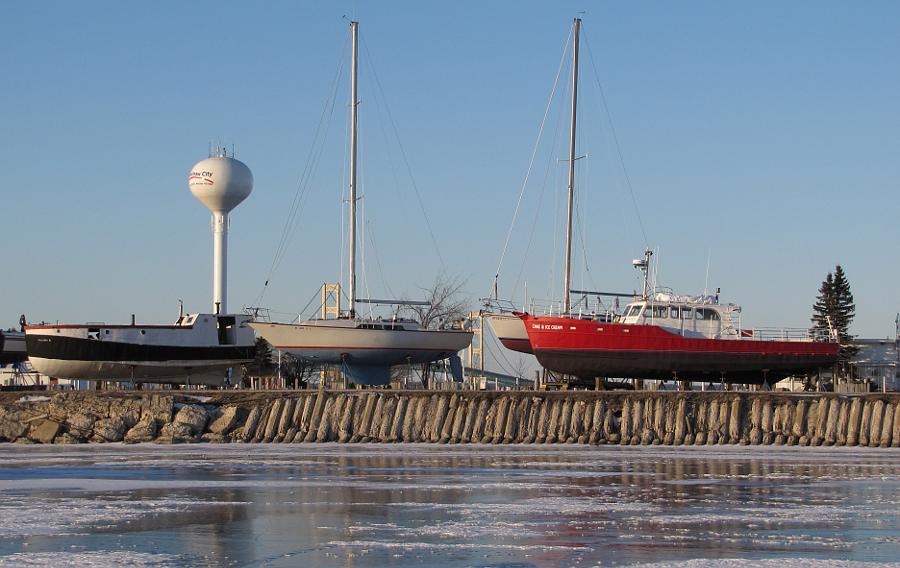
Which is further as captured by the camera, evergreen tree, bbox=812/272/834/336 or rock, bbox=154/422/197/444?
evergreen tree, bbox=812/272/834/336

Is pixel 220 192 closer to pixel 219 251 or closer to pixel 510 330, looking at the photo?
pixel 219 251

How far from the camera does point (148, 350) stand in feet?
166

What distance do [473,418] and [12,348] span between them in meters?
37.7

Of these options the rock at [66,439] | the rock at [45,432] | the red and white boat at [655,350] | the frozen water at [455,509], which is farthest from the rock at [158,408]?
the red and white boat at [655,350]

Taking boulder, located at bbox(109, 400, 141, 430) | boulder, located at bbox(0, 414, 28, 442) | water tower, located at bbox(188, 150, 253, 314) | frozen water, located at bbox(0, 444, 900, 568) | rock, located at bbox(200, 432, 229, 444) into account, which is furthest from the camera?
water tower, located at bbox(188, 150, 253, 314)

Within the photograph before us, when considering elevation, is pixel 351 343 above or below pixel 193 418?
above

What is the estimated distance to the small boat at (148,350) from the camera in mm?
49906

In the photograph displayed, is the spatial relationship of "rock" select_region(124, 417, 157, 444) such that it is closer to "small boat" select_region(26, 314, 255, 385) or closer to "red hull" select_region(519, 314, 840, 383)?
"small boat" select_region(26, 314, 255, 385)

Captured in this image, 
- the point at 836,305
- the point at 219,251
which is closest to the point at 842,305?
the point at 836,305

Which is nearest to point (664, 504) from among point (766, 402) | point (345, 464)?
point (345, 464)

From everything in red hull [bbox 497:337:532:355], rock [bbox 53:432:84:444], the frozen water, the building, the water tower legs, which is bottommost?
the frozen water

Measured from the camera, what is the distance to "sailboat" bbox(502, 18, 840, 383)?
45.6 meters

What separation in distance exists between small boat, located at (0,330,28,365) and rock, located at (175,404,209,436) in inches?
1151

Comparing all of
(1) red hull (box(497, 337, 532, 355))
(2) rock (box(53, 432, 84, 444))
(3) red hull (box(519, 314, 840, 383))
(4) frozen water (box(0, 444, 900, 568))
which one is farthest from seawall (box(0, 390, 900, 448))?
(1) red hull (box(497, 337, 532, 355))
